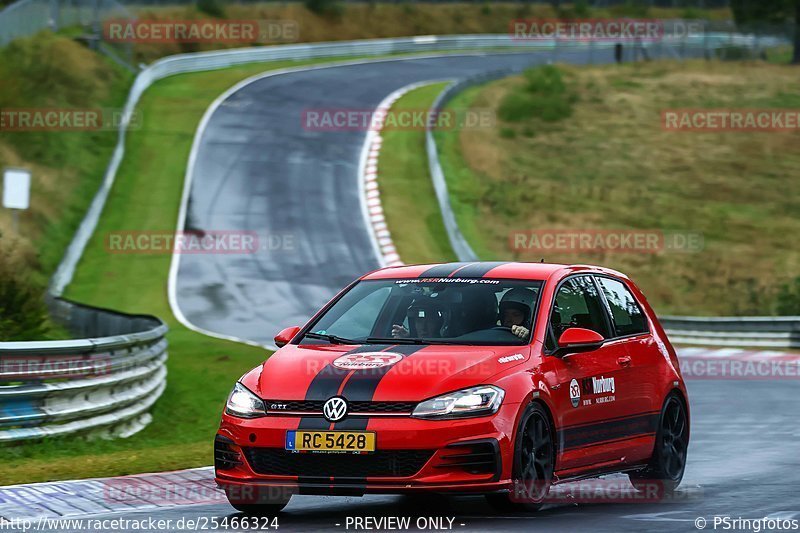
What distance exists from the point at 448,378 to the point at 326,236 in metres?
25.9

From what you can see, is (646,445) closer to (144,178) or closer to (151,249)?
(151,249)

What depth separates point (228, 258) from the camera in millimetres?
32094

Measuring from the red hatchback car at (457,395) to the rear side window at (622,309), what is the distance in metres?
0.02

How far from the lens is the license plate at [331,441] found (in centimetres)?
771

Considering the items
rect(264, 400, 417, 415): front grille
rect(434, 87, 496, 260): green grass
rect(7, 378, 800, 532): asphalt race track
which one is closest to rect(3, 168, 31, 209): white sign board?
rect(7, 378, 800, 532): asphalt race track

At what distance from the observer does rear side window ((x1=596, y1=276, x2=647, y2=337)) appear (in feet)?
32.2

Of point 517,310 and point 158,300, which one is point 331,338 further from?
point 158,300

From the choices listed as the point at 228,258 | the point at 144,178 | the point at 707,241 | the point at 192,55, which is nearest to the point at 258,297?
the point at 228,258

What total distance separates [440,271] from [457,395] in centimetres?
170

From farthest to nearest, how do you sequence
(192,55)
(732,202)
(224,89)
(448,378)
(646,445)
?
1. (192,55)
2. (224,89)
3. (732,202)
4. (646,445)
5. (448,378)

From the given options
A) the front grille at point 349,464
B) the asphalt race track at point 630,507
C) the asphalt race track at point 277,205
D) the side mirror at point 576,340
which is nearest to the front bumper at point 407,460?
the front grille at point 349,464

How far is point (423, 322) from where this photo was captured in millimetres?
8891

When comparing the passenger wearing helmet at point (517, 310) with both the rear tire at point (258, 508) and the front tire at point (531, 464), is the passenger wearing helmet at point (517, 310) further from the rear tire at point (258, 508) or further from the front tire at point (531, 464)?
the rear tire at point (258, 508)

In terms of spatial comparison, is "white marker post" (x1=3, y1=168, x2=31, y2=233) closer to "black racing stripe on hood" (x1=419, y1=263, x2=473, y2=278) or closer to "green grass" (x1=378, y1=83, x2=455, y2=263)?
"green grass" (x1=378, y1=83, x2=455, y2=263)
